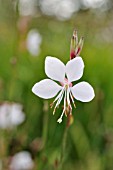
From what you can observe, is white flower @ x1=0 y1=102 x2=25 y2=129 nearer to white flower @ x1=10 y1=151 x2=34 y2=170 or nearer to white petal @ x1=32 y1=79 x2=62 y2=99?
white flower @ x1=10 y1=151 x2=34 y2=170

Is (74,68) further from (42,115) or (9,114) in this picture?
(42,115)

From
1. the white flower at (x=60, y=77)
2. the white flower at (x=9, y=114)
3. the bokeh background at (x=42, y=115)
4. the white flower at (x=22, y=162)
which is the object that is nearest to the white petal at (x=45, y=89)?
the white flower at (x=60, y=77)

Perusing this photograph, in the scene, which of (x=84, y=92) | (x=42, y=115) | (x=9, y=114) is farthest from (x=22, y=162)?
(x=84, y=92)

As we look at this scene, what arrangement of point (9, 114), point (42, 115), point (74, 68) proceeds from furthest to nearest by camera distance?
1. point (42, 115)
2. point (9, 114)
3. point (74, 68)

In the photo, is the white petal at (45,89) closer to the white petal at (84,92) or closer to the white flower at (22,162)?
the white petal at (84,92)

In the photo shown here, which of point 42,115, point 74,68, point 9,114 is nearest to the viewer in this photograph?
point 74,68

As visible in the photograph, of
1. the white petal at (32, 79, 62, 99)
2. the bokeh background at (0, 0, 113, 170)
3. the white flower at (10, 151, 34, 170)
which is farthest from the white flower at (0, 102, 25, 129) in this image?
the white petal at (32, 79, 62, 99)

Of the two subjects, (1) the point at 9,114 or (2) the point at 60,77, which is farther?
(1) the point at 9,114
